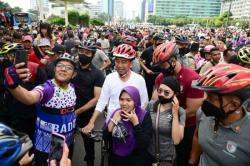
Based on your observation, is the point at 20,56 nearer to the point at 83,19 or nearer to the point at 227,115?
the point at 227,115

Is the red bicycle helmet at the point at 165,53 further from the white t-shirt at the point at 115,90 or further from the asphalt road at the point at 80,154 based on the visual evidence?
the asphalt road at the point at 80,154

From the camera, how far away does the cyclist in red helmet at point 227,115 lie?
214 cm

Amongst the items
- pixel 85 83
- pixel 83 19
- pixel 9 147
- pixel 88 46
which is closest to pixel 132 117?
pixel 9 147

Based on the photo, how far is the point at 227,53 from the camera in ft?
20.2

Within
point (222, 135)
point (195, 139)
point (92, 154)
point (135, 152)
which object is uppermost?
point (222, 135)

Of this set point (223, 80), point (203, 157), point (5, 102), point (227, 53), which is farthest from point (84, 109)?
point (227, 53)

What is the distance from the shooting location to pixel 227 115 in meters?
2.26

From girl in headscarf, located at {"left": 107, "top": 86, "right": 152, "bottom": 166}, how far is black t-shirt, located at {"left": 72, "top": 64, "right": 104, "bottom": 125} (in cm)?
125

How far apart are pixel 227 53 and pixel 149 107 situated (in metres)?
3.51

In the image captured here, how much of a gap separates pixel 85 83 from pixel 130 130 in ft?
4.97

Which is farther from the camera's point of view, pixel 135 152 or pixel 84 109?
pixel 84 109

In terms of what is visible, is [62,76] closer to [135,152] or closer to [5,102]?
[135,152]

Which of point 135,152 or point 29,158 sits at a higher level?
point 29,158

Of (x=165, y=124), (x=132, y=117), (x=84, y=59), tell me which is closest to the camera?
(x=132, y=117)
